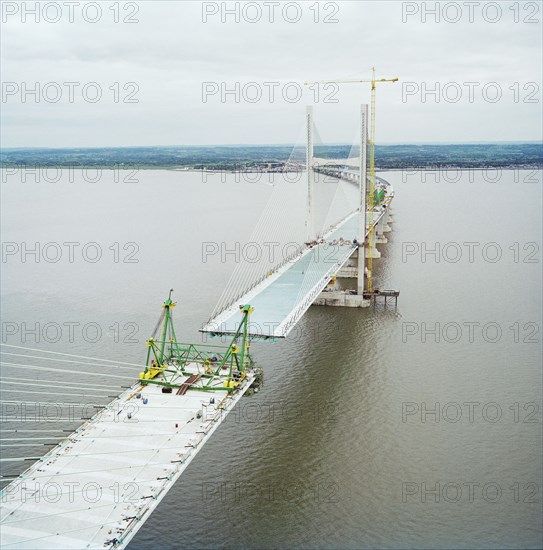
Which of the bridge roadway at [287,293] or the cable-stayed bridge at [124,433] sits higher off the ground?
the bridge roadway at [287,293]

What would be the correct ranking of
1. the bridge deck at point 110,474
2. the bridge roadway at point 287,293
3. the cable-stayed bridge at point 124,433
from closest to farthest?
the bridge deck at point 110,474 → the cable-stayed bridge at point 124,433 → the bridge roadway at point 287,293

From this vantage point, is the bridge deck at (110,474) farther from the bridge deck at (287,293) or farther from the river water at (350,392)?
the bridge deck at (287,293)

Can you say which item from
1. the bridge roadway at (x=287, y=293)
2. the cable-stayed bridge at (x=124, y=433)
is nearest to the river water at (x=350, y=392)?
the cable-stayed bridge at (x=124, y=433)

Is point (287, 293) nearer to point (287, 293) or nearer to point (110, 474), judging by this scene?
point (287, 293)

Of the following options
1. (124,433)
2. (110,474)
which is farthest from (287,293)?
(110,474)

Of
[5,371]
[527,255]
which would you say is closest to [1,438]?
[5,371]

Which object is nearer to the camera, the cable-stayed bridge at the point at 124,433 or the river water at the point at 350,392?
the cable-stayed bridge at the point at 124,433

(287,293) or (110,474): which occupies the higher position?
(287,293)

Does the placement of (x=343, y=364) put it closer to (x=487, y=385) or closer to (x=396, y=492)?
(x=487, y=385)
